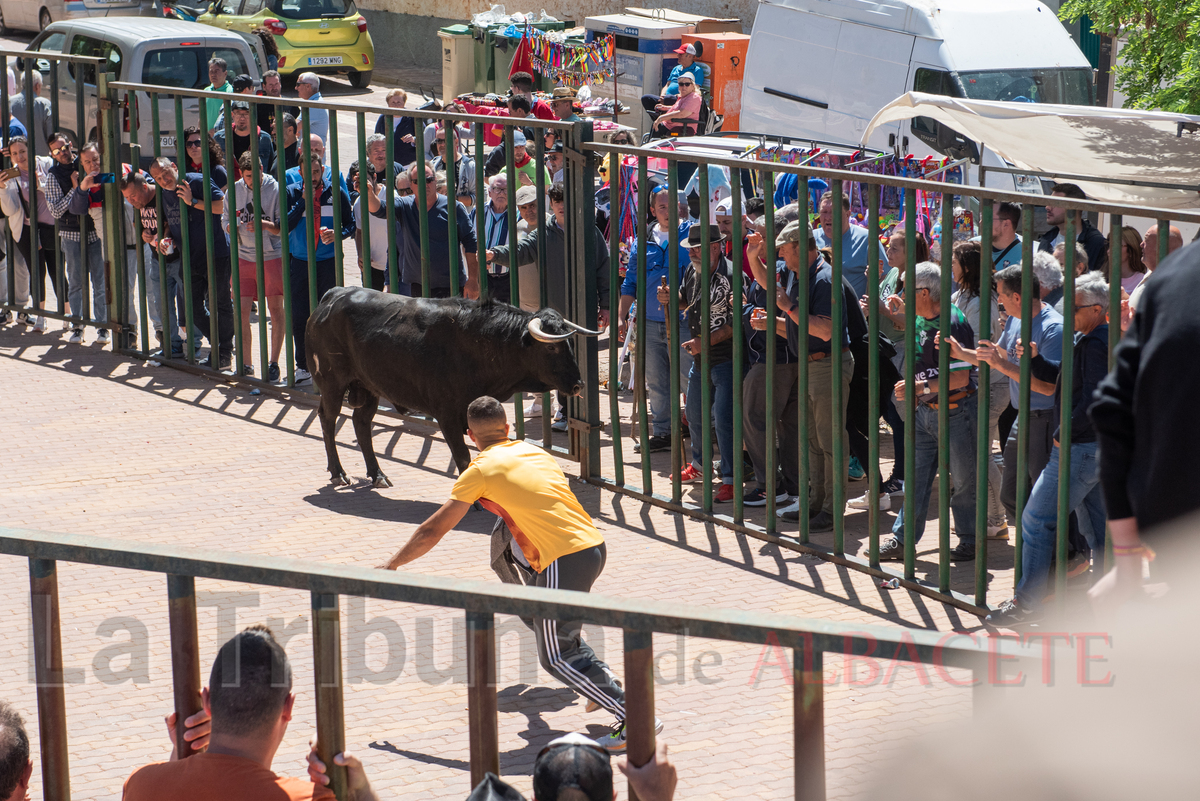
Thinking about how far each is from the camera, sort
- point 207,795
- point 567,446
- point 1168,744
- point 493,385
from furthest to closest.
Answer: point 567,446 → point 493,385 → point 207,795 → point 1168,744

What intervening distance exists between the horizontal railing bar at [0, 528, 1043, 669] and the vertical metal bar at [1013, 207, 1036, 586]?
12.9 feet

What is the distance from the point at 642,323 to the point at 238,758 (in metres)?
5.55

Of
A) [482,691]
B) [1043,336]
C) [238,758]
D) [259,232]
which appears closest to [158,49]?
[259,232]

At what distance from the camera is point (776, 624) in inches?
97.2

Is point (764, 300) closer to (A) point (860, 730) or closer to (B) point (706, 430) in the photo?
(B) point (706, 430)

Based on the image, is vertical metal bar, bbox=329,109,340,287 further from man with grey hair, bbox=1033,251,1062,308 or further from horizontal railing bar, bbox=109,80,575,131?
man with grey hair, bbox=1033,251,1062,308

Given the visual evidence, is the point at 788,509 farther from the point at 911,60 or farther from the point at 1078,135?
the point at 911,60

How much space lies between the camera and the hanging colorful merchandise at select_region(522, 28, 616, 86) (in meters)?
22.7

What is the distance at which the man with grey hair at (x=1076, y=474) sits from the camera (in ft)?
19.8

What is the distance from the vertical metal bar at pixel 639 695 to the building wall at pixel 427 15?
994 inches

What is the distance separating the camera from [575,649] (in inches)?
205

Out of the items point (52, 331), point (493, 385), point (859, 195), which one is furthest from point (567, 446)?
point (52, 331)

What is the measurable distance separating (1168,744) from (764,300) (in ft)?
19.1

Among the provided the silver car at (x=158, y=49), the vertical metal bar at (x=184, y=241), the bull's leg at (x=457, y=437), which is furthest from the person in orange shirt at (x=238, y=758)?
the silver car at (x=158, y=49)
